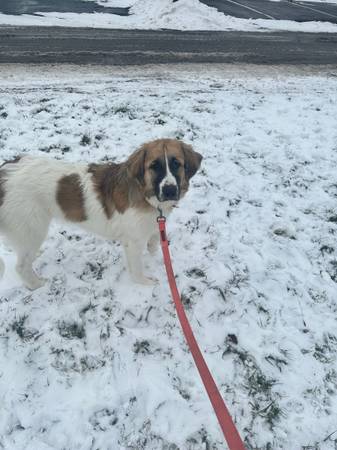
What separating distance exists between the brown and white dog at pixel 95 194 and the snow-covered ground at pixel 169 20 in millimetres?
13083

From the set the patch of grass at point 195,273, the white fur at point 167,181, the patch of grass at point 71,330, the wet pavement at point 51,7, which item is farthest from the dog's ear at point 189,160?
the wet pavement at point 51,7

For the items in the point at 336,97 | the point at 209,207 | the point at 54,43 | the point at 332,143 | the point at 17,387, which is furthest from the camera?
the point at 54,43

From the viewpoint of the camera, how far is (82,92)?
27.2 ft

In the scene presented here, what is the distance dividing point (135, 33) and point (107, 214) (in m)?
12.1

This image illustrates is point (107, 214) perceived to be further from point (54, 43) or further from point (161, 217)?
point (54, 43)

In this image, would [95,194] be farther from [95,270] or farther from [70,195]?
[95,270]

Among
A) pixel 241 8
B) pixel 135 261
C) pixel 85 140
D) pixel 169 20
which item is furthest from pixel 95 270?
pixel 241 8

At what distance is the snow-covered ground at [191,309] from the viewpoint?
303 cm

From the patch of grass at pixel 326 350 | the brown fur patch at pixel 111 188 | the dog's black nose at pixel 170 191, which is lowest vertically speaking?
the patch of grass at pixel 326 350

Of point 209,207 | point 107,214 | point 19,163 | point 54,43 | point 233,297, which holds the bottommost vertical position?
point 233,297

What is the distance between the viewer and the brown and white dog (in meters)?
3.46

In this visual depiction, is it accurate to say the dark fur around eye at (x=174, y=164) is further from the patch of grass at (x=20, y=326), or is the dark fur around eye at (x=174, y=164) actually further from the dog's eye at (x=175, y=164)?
the patch of grass at (x=20, y=326)

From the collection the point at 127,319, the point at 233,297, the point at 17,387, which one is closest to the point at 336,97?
the point at 233,297

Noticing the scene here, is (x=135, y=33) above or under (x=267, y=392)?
above
